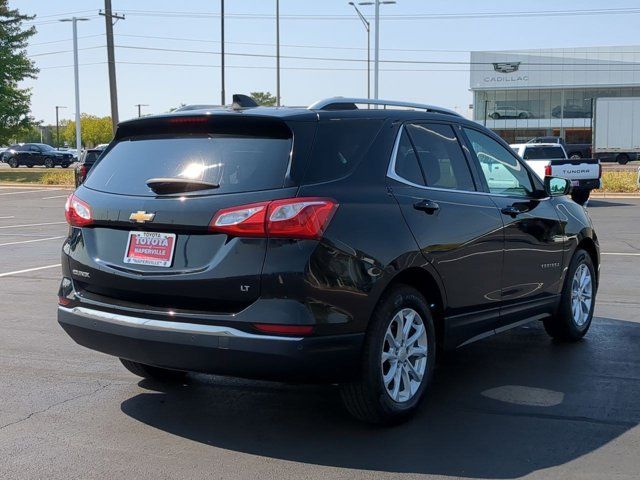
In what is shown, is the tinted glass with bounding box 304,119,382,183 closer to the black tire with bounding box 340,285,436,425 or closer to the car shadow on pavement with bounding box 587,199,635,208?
the black tire with bounding box 340,285,436,425

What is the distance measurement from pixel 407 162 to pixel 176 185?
1449mm

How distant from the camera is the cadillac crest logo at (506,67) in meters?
85.3

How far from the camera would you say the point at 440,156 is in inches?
211

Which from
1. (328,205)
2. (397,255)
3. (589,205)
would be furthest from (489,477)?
(589,205)

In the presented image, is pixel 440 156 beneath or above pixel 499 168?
above

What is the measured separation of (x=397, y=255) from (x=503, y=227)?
4.55ft

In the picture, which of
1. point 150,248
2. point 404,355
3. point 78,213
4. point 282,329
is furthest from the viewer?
point 78,213

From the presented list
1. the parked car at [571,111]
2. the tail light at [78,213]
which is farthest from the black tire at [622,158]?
the tail light at [78,213]

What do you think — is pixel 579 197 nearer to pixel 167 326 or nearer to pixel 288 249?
pixel 288 249

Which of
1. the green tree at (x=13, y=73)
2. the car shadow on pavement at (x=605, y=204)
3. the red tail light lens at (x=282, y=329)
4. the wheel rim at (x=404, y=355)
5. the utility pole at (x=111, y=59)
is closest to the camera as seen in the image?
the red tail light lens at (x=282, y=329)

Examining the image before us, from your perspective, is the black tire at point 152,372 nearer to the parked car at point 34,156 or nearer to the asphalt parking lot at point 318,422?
the asphalt parking lot at point 318,422

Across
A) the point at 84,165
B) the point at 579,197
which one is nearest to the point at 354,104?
the point at 579,197

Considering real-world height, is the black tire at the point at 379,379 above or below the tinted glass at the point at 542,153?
below

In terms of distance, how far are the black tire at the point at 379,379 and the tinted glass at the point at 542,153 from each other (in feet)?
72.9
